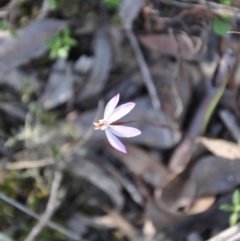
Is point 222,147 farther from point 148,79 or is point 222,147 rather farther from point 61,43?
point 61,43

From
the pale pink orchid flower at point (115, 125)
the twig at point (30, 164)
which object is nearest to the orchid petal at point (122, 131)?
the pale pink orchid flower at point (115, 125)

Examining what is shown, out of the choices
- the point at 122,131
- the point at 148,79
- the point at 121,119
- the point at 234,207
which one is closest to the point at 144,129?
the point at 121,119

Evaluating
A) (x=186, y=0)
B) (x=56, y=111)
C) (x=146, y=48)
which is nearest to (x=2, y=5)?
(x=56, y=111)

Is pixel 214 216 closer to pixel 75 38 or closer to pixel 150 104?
pixel 150 104

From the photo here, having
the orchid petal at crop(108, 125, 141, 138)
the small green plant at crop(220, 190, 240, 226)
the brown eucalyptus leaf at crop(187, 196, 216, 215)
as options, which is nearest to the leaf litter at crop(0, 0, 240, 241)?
the brown eucalyptus leaf at crop(187, 196, 216, 215)

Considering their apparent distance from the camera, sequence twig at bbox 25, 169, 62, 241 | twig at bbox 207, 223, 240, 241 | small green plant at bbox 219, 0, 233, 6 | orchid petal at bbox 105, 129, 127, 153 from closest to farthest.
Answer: orchid petal at bbox 105, 129, 127, 153
twig at bbox 207, 223, 240, 241
small green plant at bbox 219, 0, 233, 6
twig at bbox 25, 169, 62, 241

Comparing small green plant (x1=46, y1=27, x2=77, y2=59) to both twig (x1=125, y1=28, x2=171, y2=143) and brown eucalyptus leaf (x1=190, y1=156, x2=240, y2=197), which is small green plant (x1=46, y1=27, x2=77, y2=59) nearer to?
twig (x1=125, y1=28, x2=171, y2=143)
